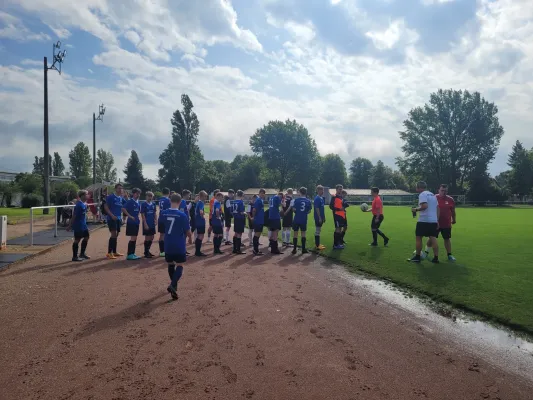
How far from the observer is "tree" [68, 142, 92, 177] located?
81.7m

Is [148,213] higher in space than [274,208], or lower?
lower

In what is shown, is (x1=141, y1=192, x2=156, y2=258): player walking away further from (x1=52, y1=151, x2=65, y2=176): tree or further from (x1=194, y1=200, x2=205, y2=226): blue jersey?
(x1=52, y1=151, x2=65, y2=176): tree

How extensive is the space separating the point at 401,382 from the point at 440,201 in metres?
7.61

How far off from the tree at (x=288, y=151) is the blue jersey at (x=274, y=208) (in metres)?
71.9

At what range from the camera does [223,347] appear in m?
4.66

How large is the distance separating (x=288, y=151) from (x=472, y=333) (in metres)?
79.6

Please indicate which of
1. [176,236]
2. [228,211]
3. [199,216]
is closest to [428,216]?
[176,236]

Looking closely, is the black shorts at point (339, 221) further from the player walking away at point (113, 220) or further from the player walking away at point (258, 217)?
the player walking away at point (113, 220)

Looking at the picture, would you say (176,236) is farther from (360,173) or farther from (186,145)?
(360,173)

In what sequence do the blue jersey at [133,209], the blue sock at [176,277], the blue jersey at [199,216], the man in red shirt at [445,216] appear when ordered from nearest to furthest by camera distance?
the blue sock at [176,277] < the man in red shirt at [445,216] < the blue jersey at [133,209] < the blue jersey at [199,216]

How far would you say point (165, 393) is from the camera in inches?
140

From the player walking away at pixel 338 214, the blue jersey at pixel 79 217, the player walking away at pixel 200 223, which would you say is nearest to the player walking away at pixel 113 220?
the blue jersey at pixel 79 217

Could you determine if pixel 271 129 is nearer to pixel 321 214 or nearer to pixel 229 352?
pixel 321 214

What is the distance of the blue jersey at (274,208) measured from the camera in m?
12.1
